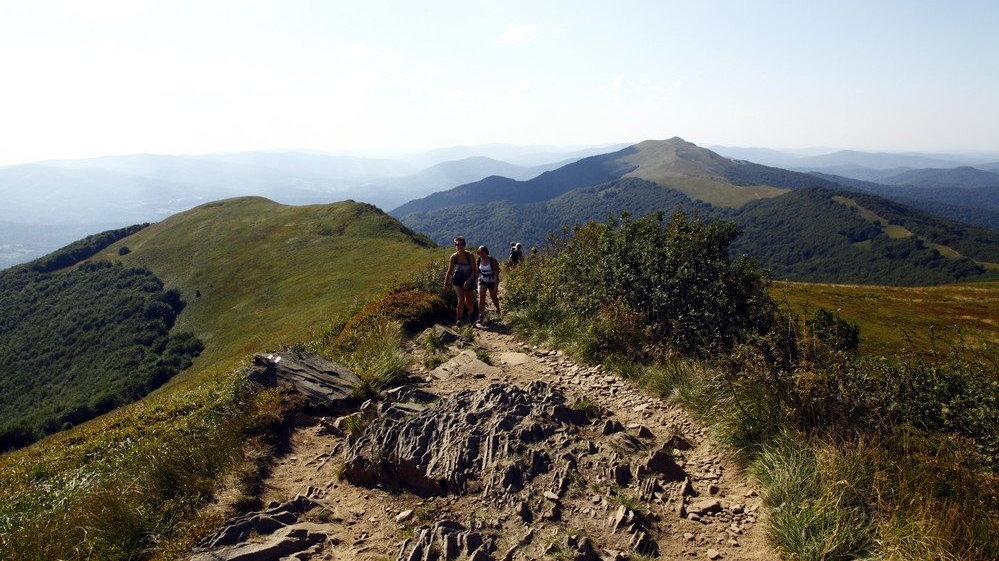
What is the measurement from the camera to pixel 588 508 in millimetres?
5453

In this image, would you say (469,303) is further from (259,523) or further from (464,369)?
(259,523)

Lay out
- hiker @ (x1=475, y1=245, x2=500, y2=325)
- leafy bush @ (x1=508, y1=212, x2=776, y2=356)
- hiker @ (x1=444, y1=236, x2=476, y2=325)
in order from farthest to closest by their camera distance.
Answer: hiker @ (x1=475, y1=245, x2=500, y2=325)
hiker @ (x1=444, y1=236, x2=476, y2=325)
leafy bush @ (x1=508, y1=212, x2=776, y2=356)

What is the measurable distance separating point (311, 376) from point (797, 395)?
312 inches

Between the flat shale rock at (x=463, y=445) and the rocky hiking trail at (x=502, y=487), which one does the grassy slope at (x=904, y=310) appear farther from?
the flat shale rock at (x=463, y=445)

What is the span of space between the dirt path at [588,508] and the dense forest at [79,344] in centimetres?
5537

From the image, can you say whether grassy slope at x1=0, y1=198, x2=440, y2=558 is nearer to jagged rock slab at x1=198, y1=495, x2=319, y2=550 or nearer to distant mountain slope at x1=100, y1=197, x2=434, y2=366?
distant mountain slope at x1=100, y1=197, x2=434, y2=366

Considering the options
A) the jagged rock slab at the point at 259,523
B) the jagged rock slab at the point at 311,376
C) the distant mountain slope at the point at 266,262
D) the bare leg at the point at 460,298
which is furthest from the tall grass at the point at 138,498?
the distant mountain slope at the point at 266,262

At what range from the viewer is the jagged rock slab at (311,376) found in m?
8.57

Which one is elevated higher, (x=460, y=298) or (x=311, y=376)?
(x=460, y=298)

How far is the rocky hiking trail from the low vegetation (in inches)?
22.2

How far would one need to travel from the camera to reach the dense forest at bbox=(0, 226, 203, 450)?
5828 centimetres

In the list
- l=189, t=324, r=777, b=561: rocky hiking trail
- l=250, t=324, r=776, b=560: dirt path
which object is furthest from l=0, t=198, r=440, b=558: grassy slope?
l=250, t=324, r=776, b=560: dirt path

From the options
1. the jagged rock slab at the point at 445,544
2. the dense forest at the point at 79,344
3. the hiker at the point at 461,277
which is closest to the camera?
the jagged rock slab at the point at 445,544

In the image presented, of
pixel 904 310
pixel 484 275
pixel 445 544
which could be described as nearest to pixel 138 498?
pixel 445 544
